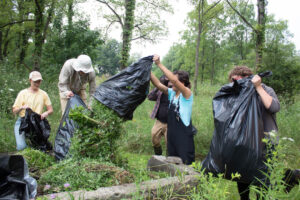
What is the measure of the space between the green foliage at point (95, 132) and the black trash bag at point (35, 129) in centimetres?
174

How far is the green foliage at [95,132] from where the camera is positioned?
8.22 ft

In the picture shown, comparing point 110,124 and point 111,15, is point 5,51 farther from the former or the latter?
point 110,124

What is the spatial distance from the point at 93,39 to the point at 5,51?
17102 mm

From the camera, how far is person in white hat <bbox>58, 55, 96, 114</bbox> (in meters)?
3.88

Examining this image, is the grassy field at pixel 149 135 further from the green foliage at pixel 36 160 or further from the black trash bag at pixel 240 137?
the black trash bag at pixel 240 137

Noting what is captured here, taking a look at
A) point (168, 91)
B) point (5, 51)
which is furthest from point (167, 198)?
point (5, 51)

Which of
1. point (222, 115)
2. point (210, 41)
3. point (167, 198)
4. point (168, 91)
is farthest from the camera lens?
point (210, 41)

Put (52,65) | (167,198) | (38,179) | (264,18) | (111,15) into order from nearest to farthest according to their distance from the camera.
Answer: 1. (167,198)
2. (38,179)
3. (264,18)
4. (52,65)
5. (111,15)

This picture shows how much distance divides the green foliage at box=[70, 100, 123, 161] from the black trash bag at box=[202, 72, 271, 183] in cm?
105

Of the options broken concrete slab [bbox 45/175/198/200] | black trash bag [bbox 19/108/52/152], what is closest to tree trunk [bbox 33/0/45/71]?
black trash bag [bbox 19/108/52/152]

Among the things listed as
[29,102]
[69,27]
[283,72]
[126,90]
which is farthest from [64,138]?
[69,27]

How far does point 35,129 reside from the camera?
12.9ft

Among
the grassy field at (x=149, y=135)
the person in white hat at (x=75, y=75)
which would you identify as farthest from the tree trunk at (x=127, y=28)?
the person in white hat at (x=75, y=75)

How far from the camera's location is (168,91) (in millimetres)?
3766
